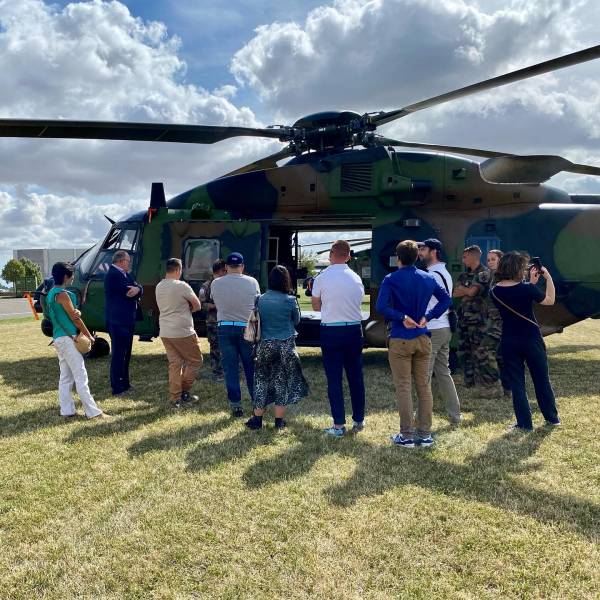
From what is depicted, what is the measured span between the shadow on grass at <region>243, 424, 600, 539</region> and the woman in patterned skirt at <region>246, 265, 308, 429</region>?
0.47 m

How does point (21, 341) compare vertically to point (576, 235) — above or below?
below

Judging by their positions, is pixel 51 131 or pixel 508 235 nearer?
pixel 51 131

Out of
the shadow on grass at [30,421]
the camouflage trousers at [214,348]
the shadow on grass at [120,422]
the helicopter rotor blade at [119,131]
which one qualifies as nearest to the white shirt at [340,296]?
the shadow on grass at [120,422]

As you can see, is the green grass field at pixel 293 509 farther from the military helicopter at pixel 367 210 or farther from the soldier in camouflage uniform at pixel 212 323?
the military helicopter at pixel 367 210

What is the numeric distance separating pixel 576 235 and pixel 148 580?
24.4 feet

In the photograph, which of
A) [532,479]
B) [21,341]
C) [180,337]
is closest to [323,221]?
[180,337]

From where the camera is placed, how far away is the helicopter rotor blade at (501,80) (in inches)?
208

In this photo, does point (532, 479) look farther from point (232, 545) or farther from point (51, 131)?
point (51, 131)

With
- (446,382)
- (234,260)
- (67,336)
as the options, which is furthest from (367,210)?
(67,336)

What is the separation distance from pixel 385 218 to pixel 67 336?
4824 millimetres

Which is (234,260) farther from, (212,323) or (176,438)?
(212,323)

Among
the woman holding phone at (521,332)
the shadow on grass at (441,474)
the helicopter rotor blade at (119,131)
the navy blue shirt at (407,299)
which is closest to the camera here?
the shadow on grass at (441,474)

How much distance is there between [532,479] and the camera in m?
3.79

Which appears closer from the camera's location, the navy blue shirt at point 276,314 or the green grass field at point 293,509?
the green grass field at point 293,509
